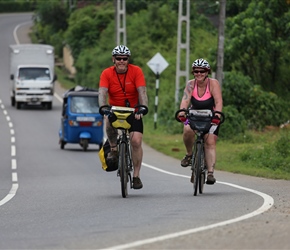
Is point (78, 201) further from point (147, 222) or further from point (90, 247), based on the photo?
point (90, 247)

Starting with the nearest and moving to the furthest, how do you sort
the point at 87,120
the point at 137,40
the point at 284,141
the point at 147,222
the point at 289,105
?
the point at 147,222, the point at 284,141, the point at 87,120, the point at 289,105, the point at 137,40

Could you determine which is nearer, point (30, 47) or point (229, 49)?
point (229, 49)

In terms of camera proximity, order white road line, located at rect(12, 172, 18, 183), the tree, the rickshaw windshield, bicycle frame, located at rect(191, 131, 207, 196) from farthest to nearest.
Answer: the tree < the rickshaw windshield < white road line, located at rect(12, 172, 18, 183) < bicycle frame, located at rect(191, 131, 207, 196)

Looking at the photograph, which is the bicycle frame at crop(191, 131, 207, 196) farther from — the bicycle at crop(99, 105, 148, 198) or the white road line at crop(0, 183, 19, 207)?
the white road line at crop(0, 183, 19, 207)

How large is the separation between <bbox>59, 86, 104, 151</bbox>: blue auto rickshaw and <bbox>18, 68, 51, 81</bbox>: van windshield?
18050 mm

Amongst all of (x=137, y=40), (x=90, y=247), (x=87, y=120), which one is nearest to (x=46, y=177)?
(x=87, y=120)

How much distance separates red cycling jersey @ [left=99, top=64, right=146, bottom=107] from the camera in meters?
15.2

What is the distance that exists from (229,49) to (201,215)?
30315mm

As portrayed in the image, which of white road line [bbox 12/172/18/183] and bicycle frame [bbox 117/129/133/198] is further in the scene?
white road line [bbox 12/172/18/183]

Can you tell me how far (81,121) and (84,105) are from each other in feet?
2.84

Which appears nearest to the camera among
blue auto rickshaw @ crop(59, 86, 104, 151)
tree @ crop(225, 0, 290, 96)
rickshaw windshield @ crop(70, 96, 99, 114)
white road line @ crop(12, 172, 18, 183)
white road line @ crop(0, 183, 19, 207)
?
white road line @ crop(0, 183, 19, 207)

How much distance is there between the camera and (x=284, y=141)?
25.6 meters

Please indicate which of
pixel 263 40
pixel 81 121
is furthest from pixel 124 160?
pixel 263 40

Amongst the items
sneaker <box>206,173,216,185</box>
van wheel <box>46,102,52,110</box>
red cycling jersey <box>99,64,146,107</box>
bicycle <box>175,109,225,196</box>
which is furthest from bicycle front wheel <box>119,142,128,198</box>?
van wheel <box>46,102,52,110</box>
